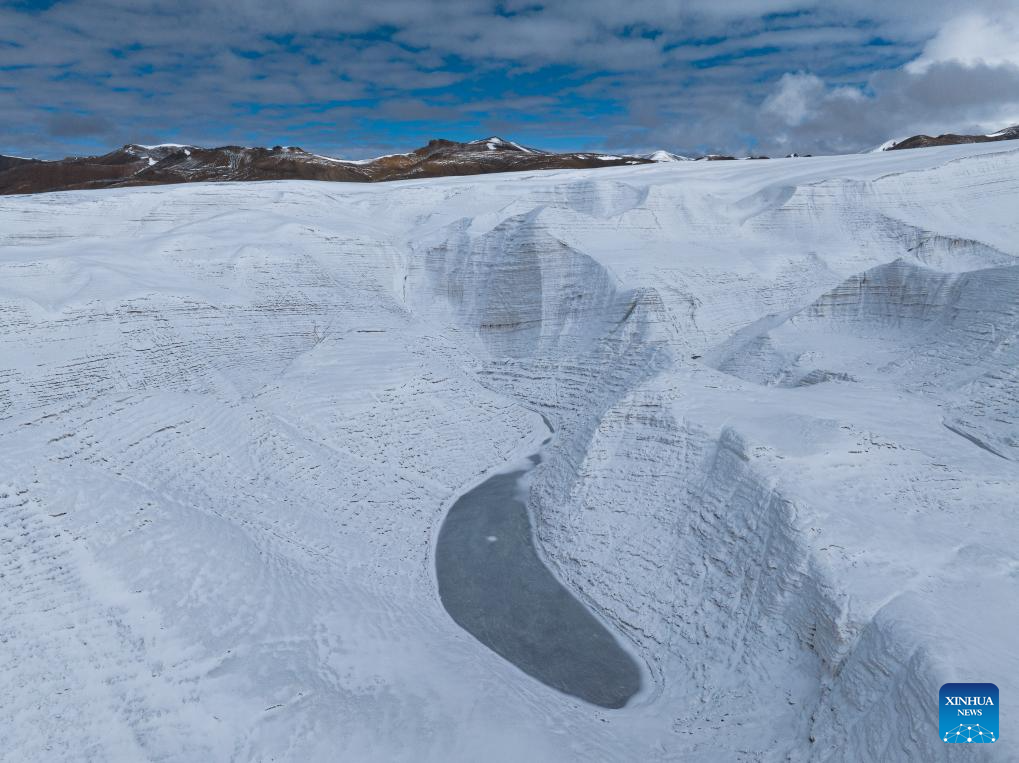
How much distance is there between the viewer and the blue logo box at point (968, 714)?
8.16 metres

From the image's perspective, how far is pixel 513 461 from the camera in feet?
71.1

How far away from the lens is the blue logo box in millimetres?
8156

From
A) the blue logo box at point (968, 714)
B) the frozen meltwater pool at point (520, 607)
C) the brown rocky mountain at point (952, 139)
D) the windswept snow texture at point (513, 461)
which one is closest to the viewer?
the blue logo box at point (968, 714)

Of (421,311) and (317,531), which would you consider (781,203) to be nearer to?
(421,311)

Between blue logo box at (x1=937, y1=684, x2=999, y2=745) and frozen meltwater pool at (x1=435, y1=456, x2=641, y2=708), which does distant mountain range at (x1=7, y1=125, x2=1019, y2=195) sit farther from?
blue logo box at (x1=937, y1=684, x2=999, y2=745)

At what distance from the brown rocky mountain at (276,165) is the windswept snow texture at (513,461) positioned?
2799 cm

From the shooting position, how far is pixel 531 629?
14148 mm

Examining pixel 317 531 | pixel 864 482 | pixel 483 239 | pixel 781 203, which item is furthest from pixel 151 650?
pixel 781 203

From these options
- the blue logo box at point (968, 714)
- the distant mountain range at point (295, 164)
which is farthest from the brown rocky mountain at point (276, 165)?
the blue logo box at point (968, 714)

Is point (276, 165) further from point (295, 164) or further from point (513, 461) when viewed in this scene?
point (513, 461)

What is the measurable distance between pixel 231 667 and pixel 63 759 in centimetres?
263

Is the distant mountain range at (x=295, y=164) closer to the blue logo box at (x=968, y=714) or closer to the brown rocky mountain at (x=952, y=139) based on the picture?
the brown rocky mountain at (x=952, y=139)

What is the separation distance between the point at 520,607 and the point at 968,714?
27.8 ft

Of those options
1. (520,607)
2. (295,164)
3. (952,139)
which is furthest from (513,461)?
(952,139)
